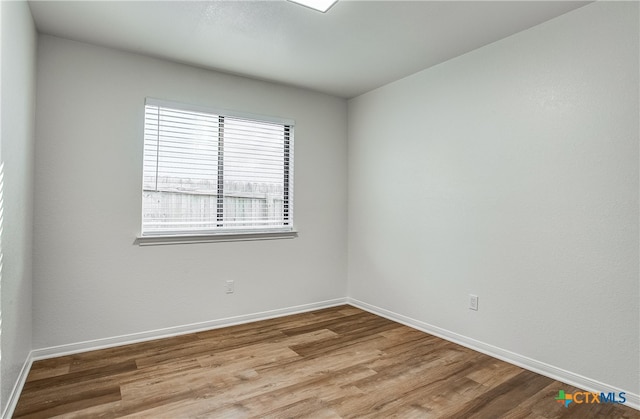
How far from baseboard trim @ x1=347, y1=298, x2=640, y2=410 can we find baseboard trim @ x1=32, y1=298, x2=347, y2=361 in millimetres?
1011

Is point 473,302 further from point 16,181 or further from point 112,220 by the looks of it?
point 16,181

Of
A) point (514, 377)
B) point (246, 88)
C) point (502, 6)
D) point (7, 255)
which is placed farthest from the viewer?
point (246, 88)

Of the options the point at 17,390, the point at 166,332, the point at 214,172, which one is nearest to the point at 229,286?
the point at 166,332

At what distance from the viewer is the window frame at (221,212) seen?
313 centimetres

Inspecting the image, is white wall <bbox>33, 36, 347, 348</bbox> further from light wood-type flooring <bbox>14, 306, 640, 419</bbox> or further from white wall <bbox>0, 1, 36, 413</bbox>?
light wood-type flooring <bbox>14, 306, 640, 419</bbox>

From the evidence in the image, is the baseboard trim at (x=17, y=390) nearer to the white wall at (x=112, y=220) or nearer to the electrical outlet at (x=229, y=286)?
the white wall at (x=112, y=220)

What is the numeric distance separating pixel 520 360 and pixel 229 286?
8.43 feet

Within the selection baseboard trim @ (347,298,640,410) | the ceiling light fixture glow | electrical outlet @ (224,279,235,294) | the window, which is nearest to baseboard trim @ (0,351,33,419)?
the window

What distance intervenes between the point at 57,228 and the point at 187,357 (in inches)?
56.0

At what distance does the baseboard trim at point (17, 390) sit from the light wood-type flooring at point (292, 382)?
0.13ft

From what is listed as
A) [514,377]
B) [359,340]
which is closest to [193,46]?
[359,340]

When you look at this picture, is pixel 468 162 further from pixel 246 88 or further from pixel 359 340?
pixel 246 88

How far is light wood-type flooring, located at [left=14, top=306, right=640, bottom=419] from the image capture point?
2.04 meters

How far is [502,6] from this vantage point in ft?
7.56
